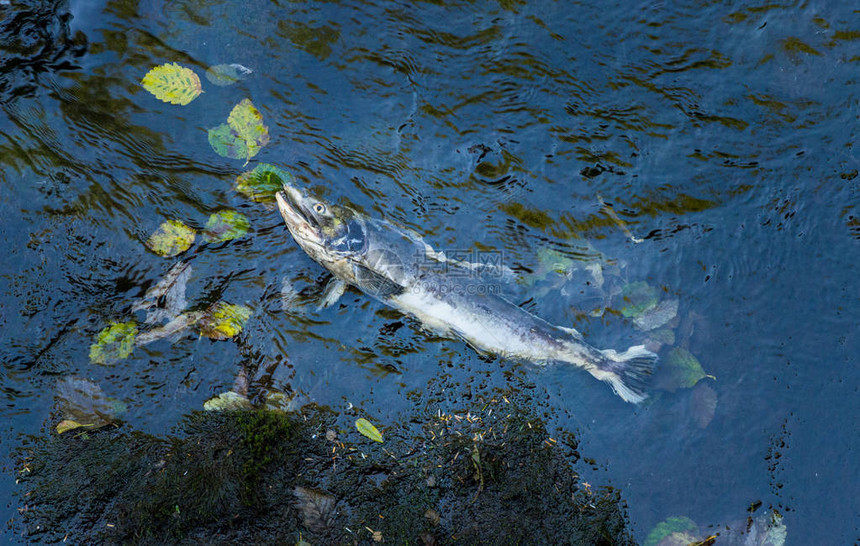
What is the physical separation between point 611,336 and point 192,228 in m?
4.17

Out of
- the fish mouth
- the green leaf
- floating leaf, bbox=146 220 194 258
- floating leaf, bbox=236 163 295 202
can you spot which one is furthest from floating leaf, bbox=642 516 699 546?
the green leaf

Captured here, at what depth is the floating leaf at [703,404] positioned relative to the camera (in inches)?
194

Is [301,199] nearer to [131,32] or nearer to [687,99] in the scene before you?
[131,32]

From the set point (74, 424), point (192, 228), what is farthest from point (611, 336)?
point (74, 424)

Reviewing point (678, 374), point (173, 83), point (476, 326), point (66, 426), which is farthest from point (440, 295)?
point (66, 426)

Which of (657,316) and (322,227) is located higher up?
(322,227)

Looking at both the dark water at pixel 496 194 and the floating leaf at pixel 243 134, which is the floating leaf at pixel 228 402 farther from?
the floating leaf at pixel 243 134

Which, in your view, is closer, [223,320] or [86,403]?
[86,403]

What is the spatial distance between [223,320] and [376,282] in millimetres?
1506

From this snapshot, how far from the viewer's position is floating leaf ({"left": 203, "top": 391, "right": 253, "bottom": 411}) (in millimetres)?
4836

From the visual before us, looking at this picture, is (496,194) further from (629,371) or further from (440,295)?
(629,371)

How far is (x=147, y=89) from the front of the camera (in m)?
5.09

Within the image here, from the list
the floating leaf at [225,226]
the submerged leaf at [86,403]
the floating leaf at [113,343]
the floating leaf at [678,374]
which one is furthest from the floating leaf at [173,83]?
the floating leaf at [678,374]

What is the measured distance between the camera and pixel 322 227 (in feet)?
15.7
